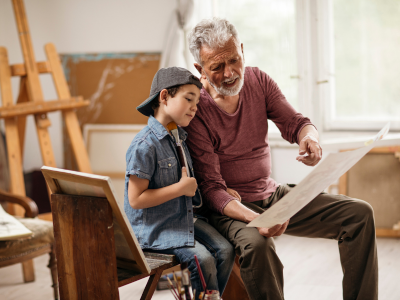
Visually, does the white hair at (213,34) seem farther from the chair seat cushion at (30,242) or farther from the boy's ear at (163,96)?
the chair seat cushion at (30,242)

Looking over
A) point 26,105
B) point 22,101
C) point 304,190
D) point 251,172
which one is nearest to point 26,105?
point 26,105

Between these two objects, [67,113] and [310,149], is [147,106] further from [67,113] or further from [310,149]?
[67,113]

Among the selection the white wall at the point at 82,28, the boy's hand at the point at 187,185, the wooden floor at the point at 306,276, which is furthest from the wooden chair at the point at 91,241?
the white wall at the point at 82,28

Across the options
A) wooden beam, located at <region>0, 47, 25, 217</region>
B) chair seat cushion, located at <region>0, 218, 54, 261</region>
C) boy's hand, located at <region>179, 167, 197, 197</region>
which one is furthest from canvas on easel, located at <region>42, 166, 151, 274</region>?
wooden beam, located at <region>0, 47, 25, 217</region>

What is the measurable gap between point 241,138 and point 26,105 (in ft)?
5.52

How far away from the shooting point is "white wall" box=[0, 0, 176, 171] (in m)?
3.57

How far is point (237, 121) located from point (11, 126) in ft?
5.63

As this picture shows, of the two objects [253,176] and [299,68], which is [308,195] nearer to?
[253,176]

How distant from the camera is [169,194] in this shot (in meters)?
1.54

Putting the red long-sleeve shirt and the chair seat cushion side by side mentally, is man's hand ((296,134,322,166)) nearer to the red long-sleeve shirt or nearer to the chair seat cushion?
the red long-sleeve shirt

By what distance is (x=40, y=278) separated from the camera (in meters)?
2.76

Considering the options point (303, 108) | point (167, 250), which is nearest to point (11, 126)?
point (167, 250)

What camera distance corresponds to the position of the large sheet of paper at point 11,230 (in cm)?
211

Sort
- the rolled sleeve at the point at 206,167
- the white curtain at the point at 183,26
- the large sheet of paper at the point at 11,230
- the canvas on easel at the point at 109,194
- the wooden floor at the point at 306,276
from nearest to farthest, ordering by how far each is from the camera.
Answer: the canvas on easel at the point at 109,194, the rolled sleeve at the point at 206,167, the large sheet of paper at the point at 11,230, the wooden floor at the point at 306,276, the white curtain at the point at 183,26
